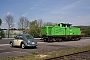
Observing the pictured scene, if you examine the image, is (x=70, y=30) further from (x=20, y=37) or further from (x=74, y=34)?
(x=20, y=37)

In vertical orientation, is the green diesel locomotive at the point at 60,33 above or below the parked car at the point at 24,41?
above

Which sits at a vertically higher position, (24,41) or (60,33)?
(60,33)

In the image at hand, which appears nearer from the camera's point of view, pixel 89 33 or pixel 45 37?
pixel 45 37

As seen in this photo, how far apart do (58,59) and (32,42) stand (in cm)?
804

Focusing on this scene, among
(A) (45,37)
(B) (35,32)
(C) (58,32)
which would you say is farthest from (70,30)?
(B) (35,32)

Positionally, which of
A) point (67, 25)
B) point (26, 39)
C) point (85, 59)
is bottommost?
point (85, 59)

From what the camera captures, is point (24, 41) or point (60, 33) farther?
point (60, 33)

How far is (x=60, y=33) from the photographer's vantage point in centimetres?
3472

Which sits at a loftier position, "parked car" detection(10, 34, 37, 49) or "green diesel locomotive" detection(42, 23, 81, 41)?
"green diesel locomotive" detection(42, 23, 81, 41)

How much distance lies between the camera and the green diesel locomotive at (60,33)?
3310cm

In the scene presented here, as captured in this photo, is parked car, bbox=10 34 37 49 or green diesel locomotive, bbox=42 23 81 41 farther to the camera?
green diesel locomotive, bbox=42 23 81 41

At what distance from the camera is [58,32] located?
113 feet

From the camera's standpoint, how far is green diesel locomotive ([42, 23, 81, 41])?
33.1 metres

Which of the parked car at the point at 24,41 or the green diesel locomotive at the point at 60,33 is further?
the green diesel locomotive at the point at 60,33
